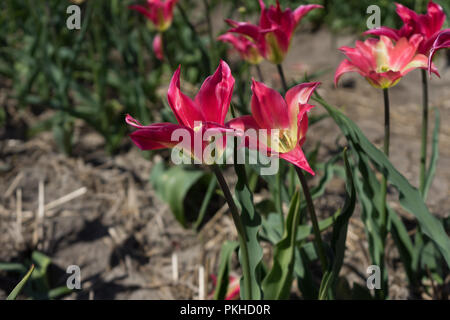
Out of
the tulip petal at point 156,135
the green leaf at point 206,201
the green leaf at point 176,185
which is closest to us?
the tulip petal at point 156,135

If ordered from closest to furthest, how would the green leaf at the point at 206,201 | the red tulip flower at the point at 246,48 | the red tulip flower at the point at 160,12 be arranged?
the red tulip flower at the point at 246,48 < the green leaf at the point at 206,201 < the red tulip flower at the point at 160,12

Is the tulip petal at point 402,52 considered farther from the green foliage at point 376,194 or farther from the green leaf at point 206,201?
the green leaf at point 206,201

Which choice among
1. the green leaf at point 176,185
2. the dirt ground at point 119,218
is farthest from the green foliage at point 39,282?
the green leaf at point 176,185

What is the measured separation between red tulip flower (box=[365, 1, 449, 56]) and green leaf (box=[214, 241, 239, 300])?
692 millimetres

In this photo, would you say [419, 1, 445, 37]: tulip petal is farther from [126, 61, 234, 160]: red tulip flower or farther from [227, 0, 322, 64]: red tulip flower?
[126, 61, 234, 160]: red tulip flower

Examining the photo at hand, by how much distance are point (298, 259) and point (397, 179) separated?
0.41 m

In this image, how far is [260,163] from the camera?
1.18 metres

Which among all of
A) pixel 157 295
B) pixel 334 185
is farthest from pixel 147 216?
pixel 334 185

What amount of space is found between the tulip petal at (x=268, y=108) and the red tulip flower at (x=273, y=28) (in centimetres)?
41

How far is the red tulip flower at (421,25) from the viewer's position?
96 centimetres

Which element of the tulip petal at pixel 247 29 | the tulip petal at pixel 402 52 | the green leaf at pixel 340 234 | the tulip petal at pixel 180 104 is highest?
the tulip petal at pixel 247 29

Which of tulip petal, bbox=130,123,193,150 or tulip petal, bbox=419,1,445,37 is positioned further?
tulip petal, bbox=419,1,445,37

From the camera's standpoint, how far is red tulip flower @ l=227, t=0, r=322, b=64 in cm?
120

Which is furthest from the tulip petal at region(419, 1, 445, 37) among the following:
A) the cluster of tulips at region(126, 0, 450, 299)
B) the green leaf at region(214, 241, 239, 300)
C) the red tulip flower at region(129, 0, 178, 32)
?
the red tulip flower at region(129, 0, 178, 32)
